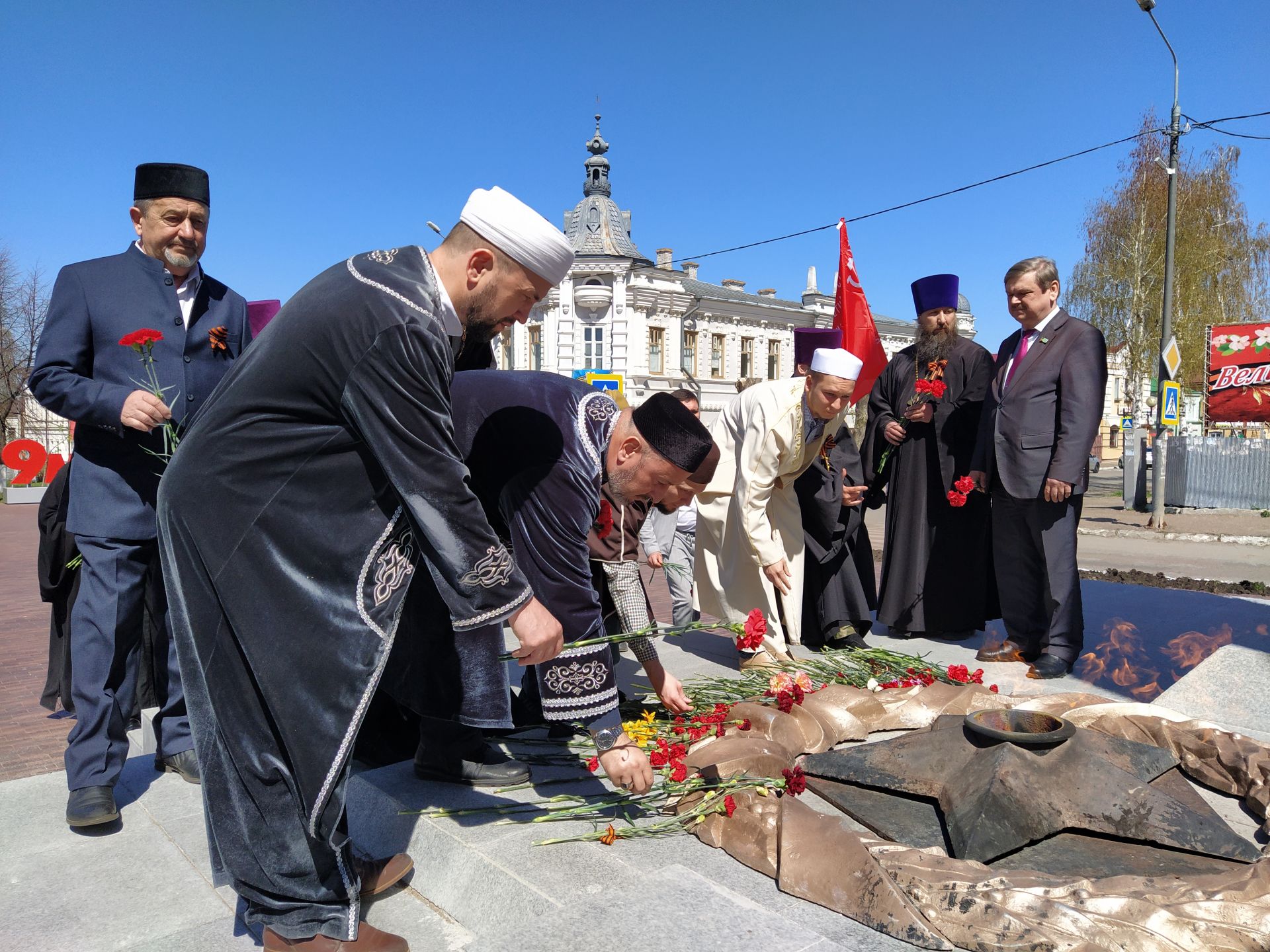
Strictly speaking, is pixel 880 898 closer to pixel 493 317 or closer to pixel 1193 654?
pixel 493 317

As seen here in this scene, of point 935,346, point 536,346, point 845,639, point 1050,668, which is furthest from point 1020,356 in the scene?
point 536,346

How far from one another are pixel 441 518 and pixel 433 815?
4.00ft

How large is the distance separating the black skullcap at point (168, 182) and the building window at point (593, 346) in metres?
39.5

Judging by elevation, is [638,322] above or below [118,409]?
Result: above

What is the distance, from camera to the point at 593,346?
141 ft

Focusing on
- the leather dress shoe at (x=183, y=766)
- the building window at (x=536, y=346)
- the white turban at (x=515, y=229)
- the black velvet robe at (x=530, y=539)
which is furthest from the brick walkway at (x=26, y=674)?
the building window at (x=536, y=346)

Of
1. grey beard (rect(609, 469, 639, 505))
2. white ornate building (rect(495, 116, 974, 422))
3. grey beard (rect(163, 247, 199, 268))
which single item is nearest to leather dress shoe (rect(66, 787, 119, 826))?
grey beard (rect(163, 247, 199, 268))

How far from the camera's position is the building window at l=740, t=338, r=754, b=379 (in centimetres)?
4897

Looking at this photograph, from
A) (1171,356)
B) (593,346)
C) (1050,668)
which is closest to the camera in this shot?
(1050,668)

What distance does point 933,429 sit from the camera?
5.62 meters

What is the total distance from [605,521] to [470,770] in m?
0.96

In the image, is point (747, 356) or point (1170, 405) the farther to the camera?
point (747, 356)

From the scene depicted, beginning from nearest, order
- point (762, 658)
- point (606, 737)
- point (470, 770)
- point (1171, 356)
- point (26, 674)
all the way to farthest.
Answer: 1. point (606, 737)
2. point (470, 770)
3. point (762, 658)
4. point (26, 674)
5. point (1171, 356)

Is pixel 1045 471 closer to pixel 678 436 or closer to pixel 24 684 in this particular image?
pixel 678 436
